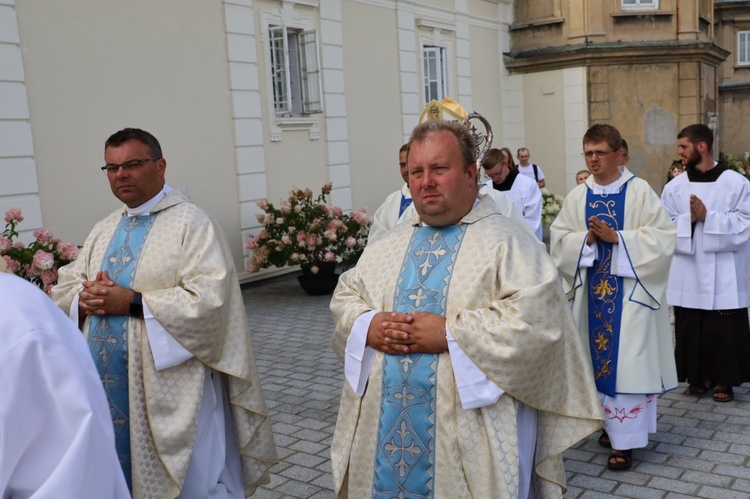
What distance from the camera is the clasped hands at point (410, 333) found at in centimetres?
276

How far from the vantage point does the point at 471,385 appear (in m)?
2.70

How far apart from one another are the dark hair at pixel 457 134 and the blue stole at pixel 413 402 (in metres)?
0.27

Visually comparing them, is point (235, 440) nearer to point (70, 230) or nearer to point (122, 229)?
point (122, 229)

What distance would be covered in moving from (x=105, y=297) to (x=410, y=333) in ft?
4.70

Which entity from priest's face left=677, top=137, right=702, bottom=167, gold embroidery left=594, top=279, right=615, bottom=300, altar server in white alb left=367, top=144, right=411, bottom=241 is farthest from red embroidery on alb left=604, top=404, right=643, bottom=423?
priest's face left=677, top=137, right=702, bottom=167

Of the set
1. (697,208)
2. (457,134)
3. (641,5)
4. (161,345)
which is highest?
(641,5)

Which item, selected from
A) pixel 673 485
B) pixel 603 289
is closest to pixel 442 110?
pixel 603 289

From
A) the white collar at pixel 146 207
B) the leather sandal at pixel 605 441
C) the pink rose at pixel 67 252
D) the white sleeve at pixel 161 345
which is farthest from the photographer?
the pink rose at pixel 67 252

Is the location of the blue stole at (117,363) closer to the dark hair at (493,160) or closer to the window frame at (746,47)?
the dark hair at (493,160)

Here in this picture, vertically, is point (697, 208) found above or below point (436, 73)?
below

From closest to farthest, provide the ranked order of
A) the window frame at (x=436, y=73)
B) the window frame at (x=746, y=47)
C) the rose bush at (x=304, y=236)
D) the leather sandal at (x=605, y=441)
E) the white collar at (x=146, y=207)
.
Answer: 1. the white collar at (x=146, y=207)
2. the leather sandal at (x=605, y=441)
3. the rose bush at (x=304, y=236)
4. the window frame at (x=436, y=73)
5. the window frame at (x=746, y=47)

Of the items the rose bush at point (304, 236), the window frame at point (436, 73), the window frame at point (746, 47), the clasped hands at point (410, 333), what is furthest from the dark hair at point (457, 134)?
the window frame at point (746, 47)

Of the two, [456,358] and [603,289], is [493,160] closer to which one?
[603,289]

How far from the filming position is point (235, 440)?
12.3 ft
